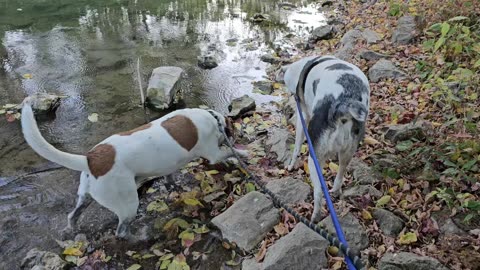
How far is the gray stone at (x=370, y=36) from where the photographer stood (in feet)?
25.2

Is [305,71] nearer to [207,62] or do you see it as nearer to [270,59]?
[207,62]

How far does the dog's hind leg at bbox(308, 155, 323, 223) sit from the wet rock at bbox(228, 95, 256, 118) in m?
2.94

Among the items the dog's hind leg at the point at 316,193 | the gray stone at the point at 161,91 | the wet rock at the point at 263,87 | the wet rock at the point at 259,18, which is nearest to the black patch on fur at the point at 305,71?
the dog's hind leg at the point at 316,193

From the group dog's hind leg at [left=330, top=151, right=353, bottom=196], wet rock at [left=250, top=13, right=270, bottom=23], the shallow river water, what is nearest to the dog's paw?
dog's hind leg at [left=330, top=151, right=353, bottom=196]

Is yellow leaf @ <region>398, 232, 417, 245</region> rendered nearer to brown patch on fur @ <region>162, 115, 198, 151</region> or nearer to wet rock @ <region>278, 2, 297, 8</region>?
brown patch on fur @ <region>162, 115, 198, 151</region>

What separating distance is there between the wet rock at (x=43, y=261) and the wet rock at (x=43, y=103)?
10.6 feet

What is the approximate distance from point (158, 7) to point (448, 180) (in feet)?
37.8

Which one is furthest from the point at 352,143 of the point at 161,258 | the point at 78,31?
the point at 78,31

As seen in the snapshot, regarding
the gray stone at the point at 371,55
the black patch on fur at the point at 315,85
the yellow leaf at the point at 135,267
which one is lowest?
the yellow leaf at the point at 135,267

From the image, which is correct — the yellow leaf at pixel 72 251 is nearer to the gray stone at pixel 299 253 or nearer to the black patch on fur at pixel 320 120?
the gray stone at pixel 299 253

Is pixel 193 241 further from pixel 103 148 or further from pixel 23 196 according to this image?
pixel 23 196

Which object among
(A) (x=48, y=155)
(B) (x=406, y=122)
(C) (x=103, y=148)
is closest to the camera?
(A) (x=48, y=155)

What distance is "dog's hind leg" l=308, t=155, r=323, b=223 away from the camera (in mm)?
3385

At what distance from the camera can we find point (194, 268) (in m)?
3.53
